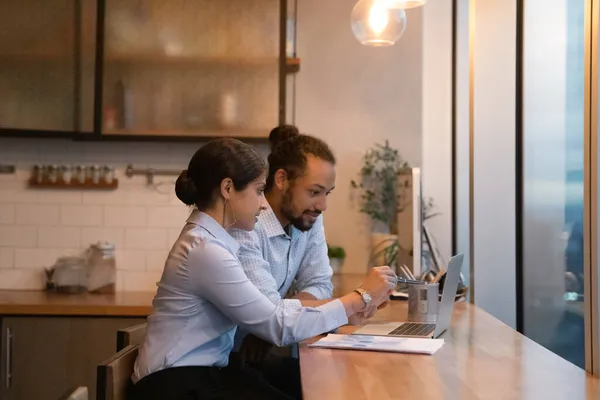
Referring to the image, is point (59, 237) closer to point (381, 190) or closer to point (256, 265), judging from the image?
point (381, 190)

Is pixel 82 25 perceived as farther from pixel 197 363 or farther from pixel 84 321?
pixel 197 363

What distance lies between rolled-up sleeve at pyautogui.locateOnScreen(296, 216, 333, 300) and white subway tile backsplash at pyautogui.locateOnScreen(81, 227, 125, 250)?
1702 millimetres

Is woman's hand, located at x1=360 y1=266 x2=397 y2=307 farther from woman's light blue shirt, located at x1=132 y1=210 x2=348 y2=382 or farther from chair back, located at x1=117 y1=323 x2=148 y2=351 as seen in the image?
chair back, located at x1=117 y1=323 x2=148 y2=351

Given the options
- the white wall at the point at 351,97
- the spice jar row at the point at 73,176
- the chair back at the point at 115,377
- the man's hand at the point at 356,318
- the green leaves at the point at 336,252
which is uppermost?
the white wall at the point at 351,97

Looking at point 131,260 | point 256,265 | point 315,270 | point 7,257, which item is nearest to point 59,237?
point 7,257

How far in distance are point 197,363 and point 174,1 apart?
2.53 metres

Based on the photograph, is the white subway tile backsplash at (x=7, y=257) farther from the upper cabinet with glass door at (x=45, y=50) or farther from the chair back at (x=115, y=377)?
the chair back at (x=115, y=377)

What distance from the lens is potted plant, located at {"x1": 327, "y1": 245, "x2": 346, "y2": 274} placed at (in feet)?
13.9

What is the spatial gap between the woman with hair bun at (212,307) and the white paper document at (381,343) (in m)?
0.08

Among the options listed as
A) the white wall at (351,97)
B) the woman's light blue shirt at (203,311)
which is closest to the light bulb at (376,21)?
the white wall at (351,97)

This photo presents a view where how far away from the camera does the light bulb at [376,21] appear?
3.49 meters

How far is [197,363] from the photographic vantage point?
6.73 ft

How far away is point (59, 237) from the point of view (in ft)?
14.1

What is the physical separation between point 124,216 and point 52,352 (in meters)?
0.86
